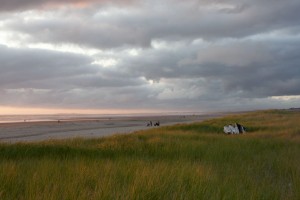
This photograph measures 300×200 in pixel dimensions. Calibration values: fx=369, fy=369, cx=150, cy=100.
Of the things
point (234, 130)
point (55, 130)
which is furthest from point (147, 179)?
point (55, 130)

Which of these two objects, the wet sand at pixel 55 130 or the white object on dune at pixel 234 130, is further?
the wet sand at pixel 55 130

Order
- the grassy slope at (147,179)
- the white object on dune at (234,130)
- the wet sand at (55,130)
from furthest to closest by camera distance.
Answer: the wet sand at (55,130), the white object on dune at (234,130), the grassy slope at (147,179)

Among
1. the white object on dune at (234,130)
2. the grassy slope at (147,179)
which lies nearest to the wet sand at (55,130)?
the grassy slope at (147,179)

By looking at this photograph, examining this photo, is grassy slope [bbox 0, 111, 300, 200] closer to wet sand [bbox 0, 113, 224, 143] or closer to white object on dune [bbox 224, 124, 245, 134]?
wet sand [bbox 0, 113, 224, 143]

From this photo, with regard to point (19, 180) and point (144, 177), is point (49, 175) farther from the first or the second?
point (144, 177)

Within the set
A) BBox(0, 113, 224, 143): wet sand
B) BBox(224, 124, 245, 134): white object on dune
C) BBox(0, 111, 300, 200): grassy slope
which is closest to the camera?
BBox(0, 111, 300, 200): grassy slope

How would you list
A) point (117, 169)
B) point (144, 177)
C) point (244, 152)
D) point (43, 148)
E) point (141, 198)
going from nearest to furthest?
point (141, 198)
point (144, 177)
point (117, 169)
point (43, 148)
point (244, 152)

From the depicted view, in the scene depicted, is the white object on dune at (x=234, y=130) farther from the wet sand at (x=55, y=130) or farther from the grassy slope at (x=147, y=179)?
the grassy slope at (x=147, y=179)

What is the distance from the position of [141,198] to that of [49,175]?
200cm

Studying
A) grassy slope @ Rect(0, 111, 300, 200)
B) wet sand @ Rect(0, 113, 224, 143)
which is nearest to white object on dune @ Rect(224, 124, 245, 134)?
wet sand @ Rect(0, 113, 224, 143)

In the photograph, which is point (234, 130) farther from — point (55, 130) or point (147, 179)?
A: point (55, 130)

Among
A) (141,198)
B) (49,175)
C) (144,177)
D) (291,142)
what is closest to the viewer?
(141,198)

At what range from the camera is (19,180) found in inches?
225

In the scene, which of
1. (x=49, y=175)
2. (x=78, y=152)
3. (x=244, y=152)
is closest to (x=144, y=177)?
(x=49, y=175)
